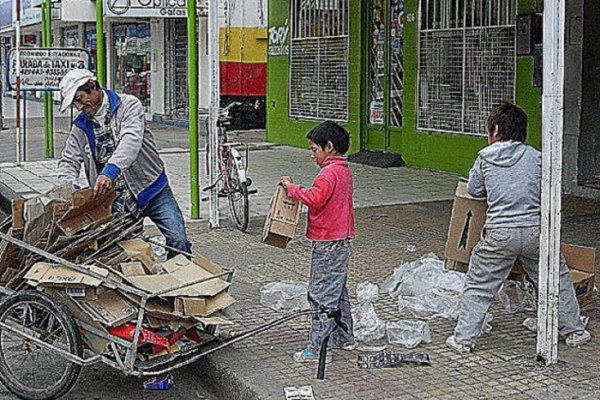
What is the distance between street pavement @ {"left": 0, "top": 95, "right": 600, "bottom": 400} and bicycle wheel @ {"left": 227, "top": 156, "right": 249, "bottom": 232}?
0.42ft

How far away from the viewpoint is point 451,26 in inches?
561

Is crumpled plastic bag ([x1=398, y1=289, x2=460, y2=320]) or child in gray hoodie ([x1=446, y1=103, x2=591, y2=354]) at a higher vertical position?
child in gray hoodie ([x1=446, y1=103, x2=591, y2=354])

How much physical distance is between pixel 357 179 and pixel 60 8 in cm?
1450

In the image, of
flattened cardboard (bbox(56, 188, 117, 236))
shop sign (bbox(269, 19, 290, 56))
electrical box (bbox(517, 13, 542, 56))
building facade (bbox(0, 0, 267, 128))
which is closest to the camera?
flattened cardboard (bbox(56, 188, 117, 236))

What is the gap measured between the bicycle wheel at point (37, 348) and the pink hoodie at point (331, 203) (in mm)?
1477

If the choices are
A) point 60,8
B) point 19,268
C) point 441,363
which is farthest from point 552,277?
point 60,8

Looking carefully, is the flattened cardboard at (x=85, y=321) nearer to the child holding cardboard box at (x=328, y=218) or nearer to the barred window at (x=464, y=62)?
the child holding cardboard box at (x=328, y=218)

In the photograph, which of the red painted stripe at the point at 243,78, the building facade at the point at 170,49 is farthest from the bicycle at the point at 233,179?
the red painted stripe at the point at 243,78

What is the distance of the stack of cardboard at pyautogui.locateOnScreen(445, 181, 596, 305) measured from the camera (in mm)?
6316

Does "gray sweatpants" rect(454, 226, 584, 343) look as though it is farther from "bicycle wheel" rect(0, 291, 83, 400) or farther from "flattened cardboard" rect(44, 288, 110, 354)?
"bicycle wheel" rect(0, 291, 83, 400)

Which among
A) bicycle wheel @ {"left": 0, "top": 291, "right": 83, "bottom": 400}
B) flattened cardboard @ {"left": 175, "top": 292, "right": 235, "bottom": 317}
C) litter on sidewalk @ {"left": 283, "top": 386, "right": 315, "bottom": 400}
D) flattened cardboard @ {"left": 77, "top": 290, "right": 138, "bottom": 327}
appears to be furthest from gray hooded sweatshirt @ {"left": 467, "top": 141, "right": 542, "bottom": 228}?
bicycle wheel @ {"left": 0, "top": 291, "right": 83, "bottom": 400}

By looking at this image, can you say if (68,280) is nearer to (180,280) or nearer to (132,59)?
(180,280)

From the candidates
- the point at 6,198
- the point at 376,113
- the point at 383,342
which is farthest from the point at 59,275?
the point at 376,113

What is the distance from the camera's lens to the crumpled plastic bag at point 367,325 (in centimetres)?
638
